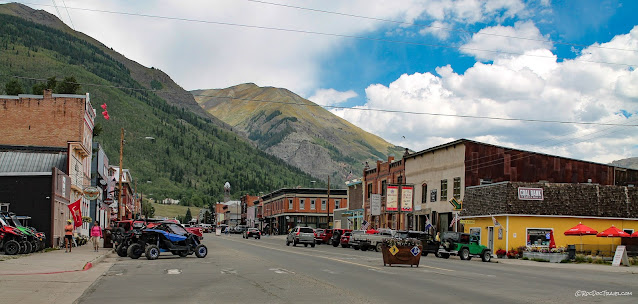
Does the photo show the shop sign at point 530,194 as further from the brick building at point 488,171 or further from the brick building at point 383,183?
the brick building at point 383,183

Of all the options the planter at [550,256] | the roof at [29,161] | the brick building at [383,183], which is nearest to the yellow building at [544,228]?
the planter at [550,256]

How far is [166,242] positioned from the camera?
107 feet

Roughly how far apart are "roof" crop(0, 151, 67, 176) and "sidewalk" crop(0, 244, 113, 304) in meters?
17.3

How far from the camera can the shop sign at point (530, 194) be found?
48.2m

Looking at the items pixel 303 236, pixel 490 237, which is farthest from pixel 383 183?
pixel 490 237

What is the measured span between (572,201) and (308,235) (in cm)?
2178

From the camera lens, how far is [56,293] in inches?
641

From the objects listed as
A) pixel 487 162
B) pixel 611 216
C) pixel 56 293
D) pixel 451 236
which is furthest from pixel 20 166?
pixel 611 216

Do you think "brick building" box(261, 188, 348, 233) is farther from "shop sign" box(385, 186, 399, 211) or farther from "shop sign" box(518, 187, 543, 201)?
"shop sign" box(518, 187, 543, 201)

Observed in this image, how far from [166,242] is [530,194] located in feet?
91.0

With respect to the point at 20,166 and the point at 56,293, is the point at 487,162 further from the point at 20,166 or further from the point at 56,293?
the point at 56,293

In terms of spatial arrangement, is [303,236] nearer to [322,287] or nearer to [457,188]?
[457,188]

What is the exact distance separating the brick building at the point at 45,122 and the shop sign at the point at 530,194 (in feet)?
113

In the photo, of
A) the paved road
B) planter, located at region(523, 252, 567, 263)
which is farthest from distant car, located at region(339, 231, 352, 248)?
the paved road
